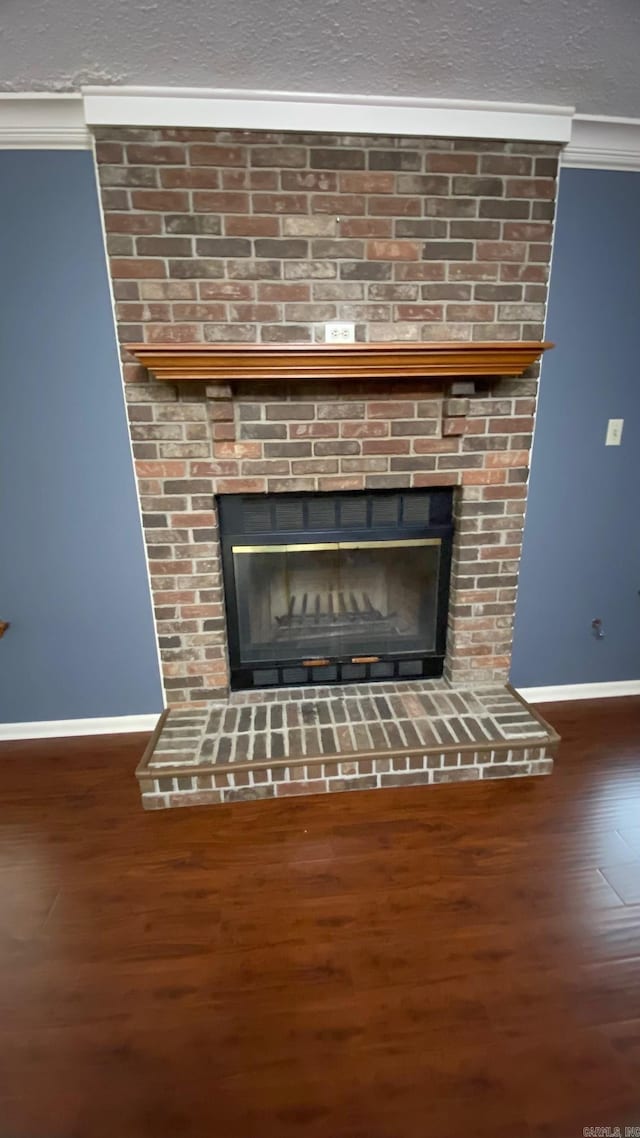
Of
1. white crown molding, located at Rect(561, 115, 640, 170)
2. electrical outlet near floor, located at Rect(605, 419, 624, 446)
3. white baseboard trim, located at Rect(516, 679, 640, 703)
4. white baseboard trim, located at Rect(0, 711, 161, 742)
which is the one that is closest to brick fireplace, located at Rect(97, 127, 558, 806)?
white crown molding, located at Rect(561, 115, 640, 170)

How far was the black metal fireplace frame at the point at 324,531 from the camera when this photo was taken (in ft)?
5.89

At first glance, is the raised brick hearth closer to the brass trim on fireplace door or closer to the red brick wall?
the red brick wall

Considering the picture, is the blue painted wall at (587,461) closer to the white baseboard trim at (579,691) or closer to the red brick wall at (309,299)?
the white baseboard trim at (579,691)

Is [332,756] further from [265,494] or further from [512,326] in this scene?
[512,326]

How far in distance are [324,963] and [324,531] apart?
1.27m

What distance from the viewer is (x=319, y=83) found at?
1.34 meters

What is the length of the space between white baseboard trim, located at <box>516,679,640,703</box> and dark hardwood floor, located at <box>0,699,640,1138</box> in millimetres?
477

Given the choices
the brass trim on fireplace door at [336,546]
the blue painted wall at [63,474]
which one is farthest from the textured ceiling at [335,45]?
the brass trim on fireplace door at [336,546]

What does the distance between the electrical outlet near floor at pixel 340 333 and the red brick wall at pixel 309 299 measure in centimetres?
3

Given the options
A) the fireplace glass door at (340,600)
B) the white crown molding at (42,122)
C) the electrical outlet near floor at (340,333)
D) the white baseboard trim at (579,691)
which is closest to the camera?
the white crown molding at (42,122)

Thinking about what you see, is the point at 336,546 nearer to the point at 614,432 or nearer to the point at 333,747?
the point at 333,747

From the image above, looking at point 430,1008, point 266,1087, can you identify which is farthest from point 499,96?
point 266,1087

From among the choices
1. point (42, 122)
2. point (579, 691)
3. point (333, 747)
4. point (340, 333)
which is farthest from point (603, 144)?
point (333, 747)

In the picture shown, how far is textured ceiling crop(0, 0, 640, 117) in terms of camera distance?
1.12 metres
